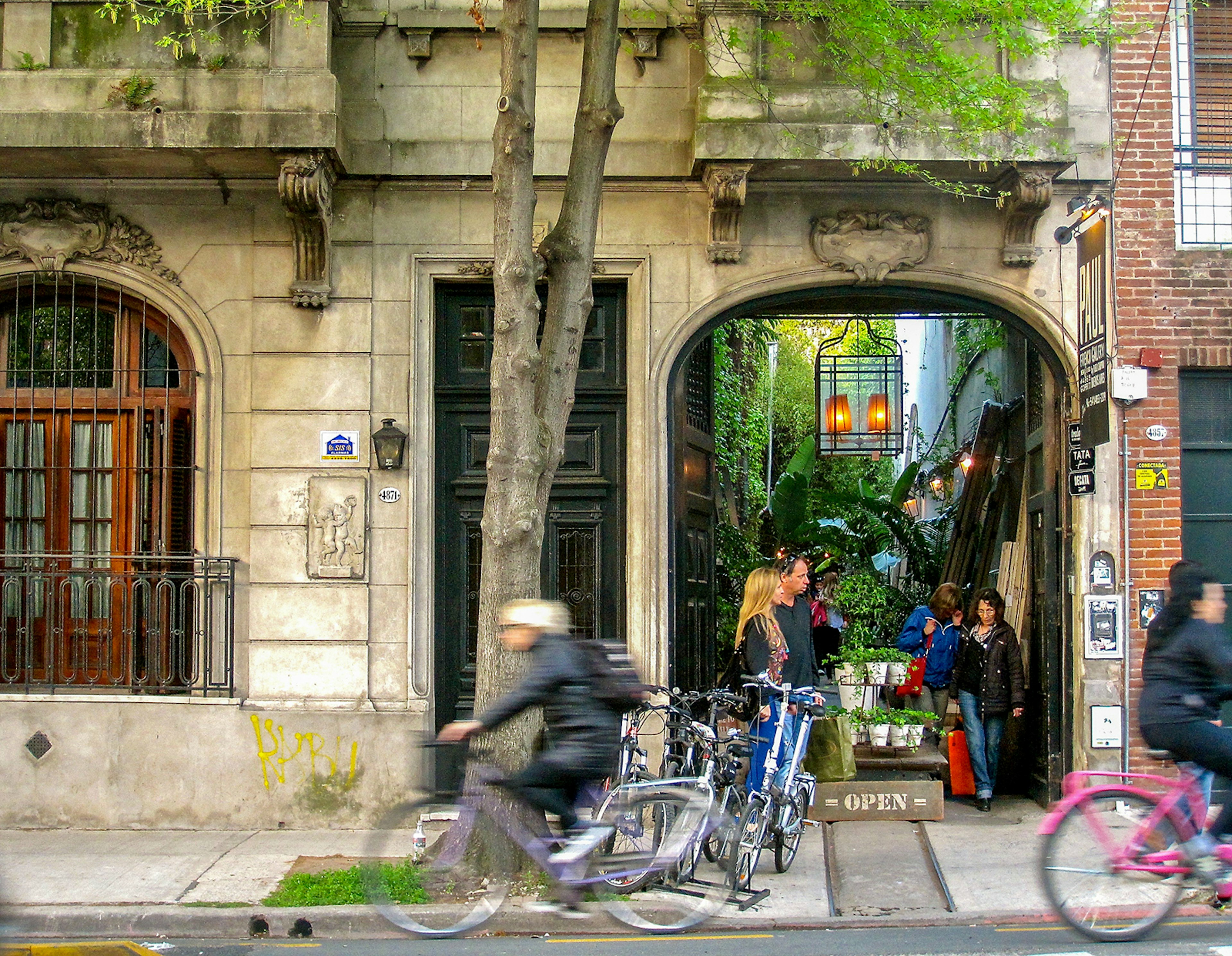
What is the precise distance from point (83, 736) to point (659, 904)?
17.5 feet

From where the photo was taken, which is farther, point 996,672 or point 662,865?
point 996,672

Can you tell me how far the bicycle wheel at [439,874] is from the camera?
21.9ft

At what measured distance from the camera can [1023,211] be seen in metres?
10.4

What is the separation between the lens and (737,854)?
758 cm

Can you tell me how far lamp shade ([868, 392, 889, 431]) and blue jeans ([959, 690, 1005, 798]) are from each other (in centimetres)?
439

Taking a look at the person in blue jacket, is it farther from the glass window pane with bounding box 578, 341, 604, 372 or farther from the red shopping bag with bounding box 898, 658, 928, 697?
the glass window pane with bounding box 578, 341, 604, 372

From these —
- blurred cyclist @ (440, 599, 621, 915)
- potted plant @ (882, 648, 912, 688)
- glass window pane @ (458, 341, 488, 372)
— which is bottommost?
potted plant @ (882, 648, 912, 688)

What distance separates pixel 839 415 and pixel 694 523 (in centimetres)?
411

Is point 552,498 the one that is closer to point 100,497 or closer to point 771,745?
point 771,745

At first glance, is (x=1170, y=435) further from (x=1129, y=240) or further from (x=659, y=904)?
(x=659, y=904)

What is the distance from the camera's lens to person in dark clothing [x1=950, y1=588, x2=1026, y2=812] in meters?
10.9

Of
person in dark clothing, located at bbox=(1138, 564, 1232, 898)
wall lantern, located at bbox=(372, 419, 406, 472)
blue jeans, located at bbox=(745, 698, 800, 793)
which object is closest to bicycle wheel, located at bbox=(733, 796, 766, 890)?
blue jeans, located at bbox=(745, 698, 800, 793)

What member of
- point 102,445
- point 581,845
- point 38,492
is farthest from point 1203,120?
point 38,492

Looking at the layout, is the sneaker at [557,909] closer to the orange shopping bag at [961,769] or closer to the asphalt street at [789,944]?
the asphalt street at [789,944]
